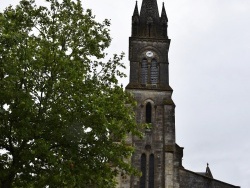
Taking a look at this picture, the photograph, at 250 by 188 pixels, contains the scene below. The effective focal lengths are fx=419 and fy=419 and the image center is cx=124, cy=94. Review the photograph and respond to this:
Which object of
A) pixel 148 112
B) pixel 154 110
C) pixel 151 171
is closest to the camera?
pixel 151 171

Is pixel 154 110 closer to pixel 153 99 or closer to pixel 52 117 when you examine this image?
pixel 153 99

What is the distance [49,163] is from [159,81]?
81.4 ft

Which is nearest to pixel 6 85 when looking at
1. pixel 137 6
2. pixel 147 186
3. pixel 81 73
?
pixel 81 73

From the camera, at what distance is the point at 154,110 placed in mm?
36469

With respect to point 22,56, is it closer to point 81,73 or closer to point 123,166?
point 81,73

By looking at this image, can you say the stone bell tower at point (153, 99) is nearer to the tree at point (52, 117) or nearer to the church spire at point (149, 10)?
the church spire at point (149, 10)

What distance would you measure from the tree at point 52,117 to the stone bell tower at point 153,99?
17.9 meters

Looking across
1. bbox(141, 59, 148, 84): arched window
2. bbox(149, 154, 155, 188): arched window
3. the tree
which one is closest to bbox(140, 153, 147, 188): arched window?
bbox(149, 154, 155, 188): arched window

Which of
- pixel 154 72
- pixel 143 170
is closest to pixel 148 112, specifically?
pixel 154 72

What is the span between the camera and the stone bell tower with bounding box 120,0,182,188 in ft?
110

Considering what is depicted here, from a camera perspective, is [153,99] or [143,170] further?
[153,99]

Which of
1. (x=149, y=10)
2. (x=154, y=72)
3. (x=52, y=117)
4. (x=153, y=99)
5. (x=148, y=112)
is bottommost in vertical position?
(x=52, y=117)

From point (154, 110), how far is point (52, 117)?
73.9 feet

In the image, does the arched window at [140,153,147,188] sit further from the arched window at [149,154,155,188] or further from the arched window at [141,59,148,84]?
the arched window at [141,59,148,84]
